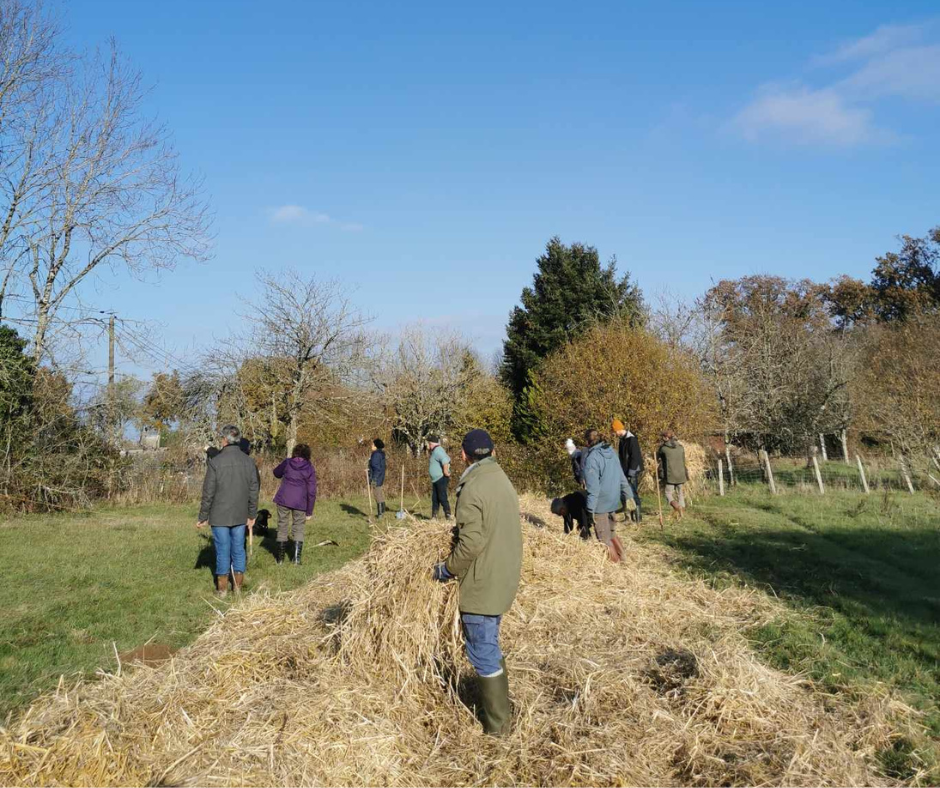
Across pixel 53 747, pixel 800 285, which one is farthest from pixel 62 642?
pixel 800 285

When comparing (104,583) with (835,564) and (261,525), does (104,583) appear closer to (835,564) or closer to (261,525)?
(261,525)

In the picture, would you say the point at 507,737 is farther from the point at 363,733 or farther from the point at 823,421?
the point at 823,421

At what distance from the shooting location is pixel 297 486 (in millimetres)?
10680

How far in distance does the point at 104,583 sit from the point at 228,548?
1.83m

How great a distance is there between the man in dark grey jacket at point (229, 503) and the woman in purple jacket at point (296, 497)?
1.81 meters

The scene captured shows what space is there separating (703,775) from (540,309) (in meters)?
29.5

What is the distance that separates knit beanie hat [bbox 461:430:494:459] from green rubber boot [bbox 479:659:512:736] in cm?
142

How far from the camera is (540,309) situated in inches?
1289

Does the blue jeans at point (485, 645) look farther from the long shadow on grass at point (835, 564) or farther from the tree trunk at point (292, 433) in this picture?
the tree trunk at point (292, 433)

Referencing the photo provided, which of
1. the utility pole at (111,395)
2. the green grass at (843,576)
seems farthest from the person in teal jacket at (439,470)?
the utility pole at (111,395)

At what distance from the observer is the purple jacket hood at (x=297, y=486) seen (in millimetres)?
10578

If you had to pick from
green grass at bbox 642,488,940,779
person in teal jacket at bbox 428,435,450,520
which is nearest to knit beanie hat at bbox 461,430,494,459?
green grass at bbox 642,488,940,779

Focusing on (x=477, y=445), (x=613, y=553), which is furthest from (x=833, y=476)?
(x=477, y=445)

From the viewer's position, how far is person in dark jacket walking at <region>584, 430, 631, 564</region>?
9.30 metres
